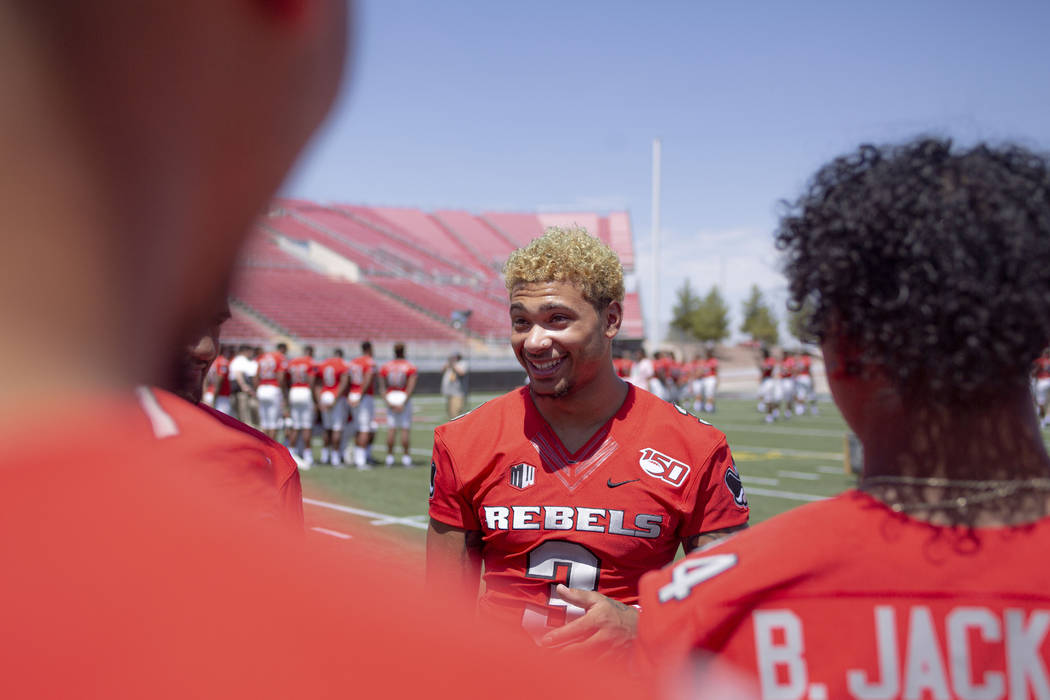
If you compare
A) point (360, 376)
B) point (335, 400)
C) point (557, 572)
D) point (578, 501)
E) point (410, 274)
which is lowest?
point (335, 400)

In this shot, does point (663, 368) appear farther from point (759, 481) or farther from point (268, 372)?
point (268, 372)

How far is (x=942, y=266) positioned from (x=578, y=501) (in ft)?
5.49

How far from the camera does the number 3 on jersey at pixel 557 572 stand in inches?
108

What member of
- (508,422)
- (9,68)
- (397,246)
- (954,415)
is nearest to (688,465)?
(508,422)

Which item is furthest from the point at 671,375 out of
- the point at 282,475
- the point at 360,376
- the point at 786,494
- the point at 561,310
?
the point at 282,475

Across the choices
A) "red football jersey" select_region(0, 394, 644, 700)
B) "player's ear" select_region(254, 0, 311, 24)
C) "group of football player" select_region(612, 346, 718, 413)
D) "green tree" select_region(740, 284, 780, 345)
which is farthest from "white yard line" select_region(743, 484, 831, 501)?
"green tree" select_region(740, 284, 780, 345)

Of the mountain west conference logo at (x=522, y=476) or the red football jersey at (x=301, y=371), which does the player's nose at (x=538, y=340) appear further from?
the red football jersey at (x=301, y=371)

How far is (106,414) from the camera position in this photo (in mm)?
453

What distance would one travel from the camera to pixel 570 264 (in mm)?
3059

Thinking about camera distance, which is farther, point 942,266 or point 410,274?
point 410,274

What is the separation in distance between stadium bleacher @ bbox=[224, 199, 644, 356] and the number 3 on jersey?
63.9ft

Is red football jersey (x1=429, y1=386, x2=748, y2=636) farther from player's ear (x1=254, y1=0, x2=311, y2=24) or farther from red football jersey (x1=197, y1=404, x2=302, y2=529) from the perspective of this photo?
player's ear (x1=254, y1=0, x2=311, y2=24)

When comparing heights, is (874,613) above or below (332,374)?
above

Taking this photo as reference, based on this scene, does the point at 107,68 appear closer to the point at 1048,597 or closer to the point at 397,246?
the point at 1048,597
